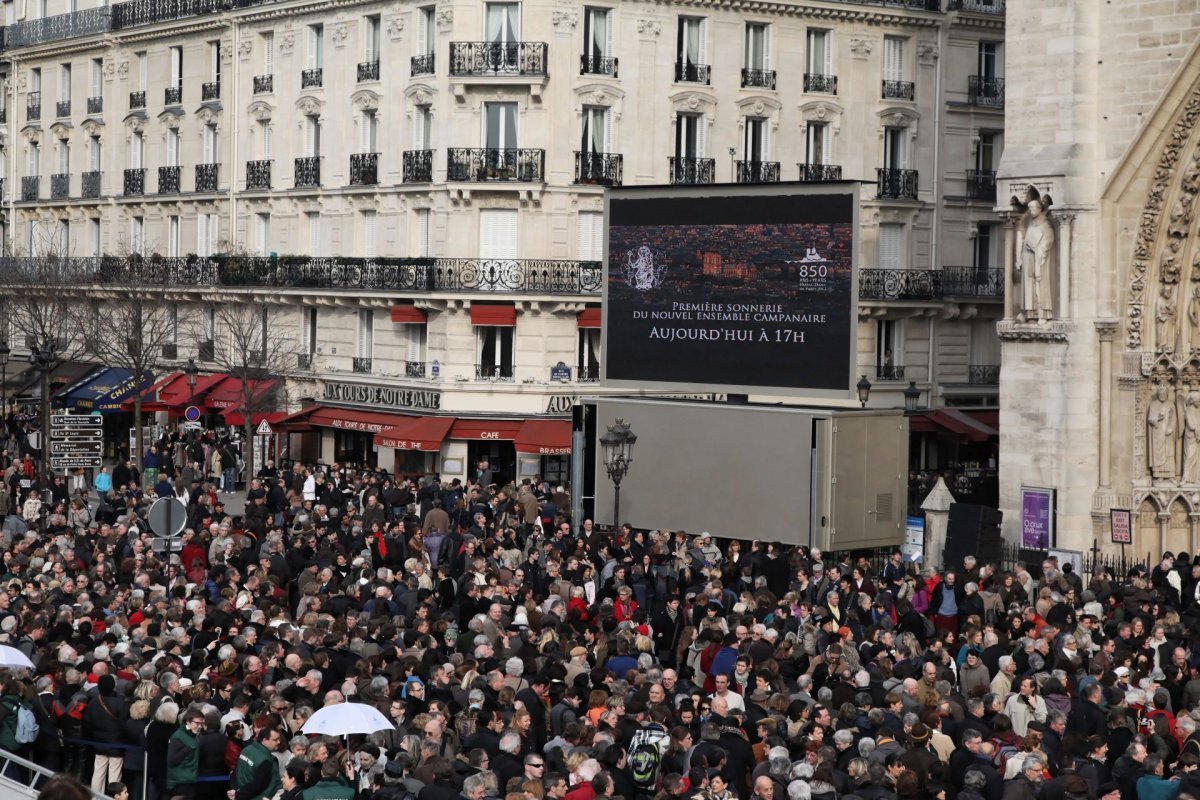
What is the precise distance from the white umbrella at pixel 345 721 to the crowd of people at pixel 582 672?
0.58 ft

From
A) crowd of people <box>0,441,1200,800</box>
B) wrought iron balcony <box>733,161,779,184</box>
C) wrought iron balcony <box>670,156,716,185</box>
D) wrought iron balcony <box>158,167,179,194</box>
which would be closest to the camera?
crowd of people <box>0,441,1200,800</box>

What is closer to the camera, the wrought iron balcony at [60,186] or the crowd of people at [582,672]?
the crowd of people at [582,672]

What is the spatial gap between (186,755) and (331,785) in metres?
2.17

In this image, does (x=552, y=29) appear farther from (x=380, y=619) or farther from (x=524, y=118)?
(x=380, y=619)

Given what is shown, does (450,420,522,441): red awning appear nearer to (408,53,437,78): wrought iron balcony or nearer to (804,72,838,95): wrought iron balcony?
(408,53,437,78): wrought iron balcony

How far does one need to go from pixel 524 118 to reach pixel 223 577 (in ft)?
70.5

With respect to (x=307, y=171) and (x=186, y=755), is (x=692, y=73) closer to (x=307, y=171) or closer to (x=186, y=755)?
(x=307, y=171)

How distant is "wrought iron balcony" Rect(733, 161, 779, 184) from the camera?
49.3 m

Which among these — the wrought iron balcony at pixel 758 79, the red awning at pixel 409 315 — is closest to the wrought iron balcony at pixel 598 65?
the wrought iron balcony at pixel 758 79

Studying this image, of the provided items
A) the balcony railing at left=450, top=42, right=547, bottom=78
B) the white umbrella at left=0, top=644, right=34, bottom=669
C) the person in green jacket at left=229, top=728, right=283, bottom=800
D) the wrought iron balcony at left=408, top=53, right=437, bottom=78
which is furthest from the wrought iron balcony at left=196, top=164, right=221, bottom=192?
the person in green jacket at left=229, top=728, right=283, bottom=800

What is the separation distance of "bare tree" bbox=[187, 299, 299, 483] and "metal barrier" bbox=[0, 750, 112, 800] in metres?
28.7

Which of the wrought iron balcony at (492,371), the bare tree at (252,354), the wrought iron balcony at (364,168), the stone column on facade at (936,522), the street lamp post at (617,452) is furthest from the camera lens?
the bare tree at (252,354)

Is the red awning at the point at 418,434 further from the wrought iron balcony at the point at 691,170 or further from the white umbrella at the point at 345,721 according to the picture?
the white umbrella at the point at 345,721

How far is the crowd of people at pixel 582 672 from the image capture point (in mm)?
16609
